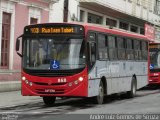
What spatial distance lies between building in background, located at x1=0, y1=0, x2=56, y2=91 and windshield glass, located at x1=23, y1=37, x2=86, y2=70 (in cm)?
668

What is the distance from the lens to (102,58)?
19.8m

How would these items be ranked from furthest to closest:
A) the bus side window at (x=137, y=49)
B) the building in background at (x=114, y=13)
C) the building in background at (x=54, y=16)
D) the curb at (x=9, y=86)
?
the building in background at (x=114, y=13) < the building in background at (x=54, y=16) < the curb at (x=9, y=86) < the bus side window at (x=137, y=49)

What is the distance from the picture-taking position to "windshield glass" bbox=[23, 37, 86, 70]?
18094 millimetres

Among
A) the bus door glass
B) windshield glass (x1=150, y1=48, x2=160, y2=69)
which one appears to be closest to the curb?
the bus door glass

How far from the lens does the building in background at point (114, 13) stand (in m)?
32.8

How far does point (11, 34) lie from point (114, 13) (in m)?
16.6

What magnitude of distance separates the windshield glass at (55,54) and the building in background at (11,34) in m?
6.68

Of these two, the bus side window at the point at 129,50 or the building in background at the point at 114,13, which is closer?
the bus side window at the point at 129,50

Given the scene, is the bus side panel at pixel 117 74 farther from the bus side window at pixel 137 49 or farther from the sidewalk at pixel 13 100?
the sidewalk at pixel 13 100

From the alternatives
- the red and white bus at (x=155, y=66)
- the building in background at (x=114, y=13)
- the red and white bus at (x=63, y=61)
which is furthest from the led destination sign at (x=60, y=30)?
the red and white bus at (x=155, y=66)

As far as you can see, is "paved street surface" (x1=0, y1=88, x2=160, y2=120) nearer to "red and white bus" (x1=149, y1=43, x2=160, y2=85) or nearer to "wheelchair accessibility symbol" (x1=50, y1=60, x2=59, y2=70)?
"wheelchair accessibility symbol" (x1=50, y1=60, x2=59, y2=70)

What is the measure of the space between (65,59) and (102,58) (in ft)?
6.98

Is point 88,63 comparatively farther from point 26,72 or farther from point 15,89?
point 15,89

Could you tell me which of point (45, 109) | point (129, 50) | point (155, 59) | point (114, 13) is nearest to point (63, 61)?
point (45, 109)
